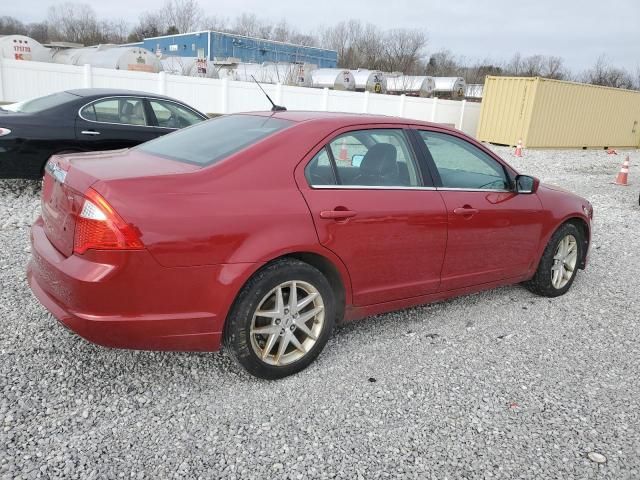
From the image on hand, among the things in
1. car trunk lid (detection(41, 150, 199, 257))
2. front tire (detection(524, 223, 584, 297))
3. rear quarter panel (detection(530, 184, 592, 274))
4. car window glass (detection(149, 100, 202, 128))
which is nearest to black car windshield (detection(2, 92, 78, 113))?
car window glass (detection(149, 100, 202, 128))

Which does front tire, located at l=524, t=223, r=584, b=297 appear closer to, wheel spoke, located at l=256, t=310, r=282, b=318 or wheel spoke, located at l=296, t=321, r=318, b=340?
wheel spoke, located at l=296, t=321, r=318, b=340

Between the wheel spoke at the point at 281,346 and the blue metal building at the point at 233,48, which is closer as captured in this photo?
the wheel spoke at the point at 281,346

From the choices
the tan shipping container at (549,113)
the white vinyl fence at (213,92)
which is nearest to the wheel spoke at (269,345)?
the white vinyl fence at (213,92)

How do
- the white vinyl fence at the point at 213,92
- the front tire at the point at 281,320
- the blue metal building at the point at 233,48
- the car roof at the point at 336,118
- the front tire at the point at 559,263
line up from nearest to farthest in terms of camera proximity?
1. the front tire at the point at 281,320
2. the car roof at the point at 336,118
3. the front tire at the point at 559,263
4. the white vinyl fence at the point at 213,92
5. the blue metal building at the point at 233,48

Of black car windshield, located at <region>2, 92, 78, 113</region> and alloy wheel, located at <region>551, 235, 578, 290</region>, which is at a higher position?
black car windshield, located at <region>2, 92, 78, 113</region>

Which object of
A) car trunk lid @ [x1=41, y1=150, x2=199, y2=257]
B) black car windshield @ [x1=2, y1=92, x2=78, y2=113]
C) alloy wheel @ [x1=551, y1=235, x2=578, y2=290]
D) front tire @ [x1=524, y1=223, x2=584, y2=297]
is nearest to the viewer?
car trunk lid @ [x1=41, y1=150, x2=199, y2=257]

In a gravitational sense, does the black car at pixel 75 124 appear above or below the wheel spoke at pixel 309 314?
above

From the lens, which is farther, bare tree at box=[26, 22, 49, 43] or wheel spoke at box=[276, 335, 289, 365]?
bare tree at box=[26, 22, 49, 43]

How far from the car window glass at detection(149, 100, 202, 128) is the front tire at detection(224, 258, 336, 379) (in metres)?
5.18

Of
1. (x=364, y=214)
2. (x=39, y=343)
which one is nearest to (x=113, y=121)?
(x=39, y=343)

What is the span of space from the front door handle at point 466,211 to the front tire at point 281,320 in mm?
1148

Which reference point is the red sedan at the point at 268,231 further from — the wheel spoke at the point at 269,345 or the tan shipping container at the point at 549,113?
the tan shipping container at the point at 549,113

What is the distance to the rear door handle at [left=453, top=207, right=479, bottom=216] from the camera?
3646 mm

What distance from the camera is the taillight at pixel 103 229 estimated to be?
2451 mm
